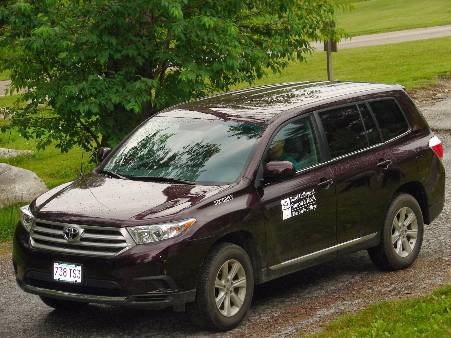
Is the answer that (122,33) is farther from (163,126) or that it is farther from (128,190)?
(128,190)

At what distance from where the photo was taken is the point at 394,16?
5516 cm

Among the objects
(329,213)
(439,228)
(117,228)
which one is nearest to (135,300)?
(117,228)

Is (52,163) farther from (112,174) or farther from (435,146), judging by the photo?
(112,174)

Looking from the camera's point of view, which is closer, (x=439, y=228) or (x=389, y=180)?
(x=389, y=180)

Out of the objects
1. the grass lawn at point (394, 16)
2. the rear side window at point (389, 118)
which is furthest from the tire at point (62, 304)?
the grass lawn at point (394, 16)

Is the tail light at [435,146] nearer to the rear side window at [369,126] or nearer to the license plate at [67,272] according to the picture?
the rear side window at [369,126]

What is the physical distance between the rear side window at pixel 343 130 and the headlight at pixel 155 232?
6.48 feet

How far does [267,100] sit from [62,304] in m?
2.50

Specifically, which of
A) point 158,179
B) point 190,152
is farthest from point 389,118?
point 158,179

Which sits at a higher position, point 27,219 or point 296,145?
point 296,145

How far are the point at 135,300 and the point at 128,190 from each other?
101 centimetres

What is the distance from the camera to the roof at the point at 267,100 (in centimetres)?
907

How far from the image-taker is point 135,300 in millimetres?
7711

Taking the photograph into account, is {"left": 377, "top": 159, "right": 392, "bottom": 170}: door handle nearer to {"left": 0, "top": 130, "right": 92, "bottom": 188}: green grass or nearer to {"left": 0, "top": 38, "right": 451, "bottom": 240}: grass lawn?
{"left": 0, "top": 130, "right": 92, "bottom": 188}: green grass
